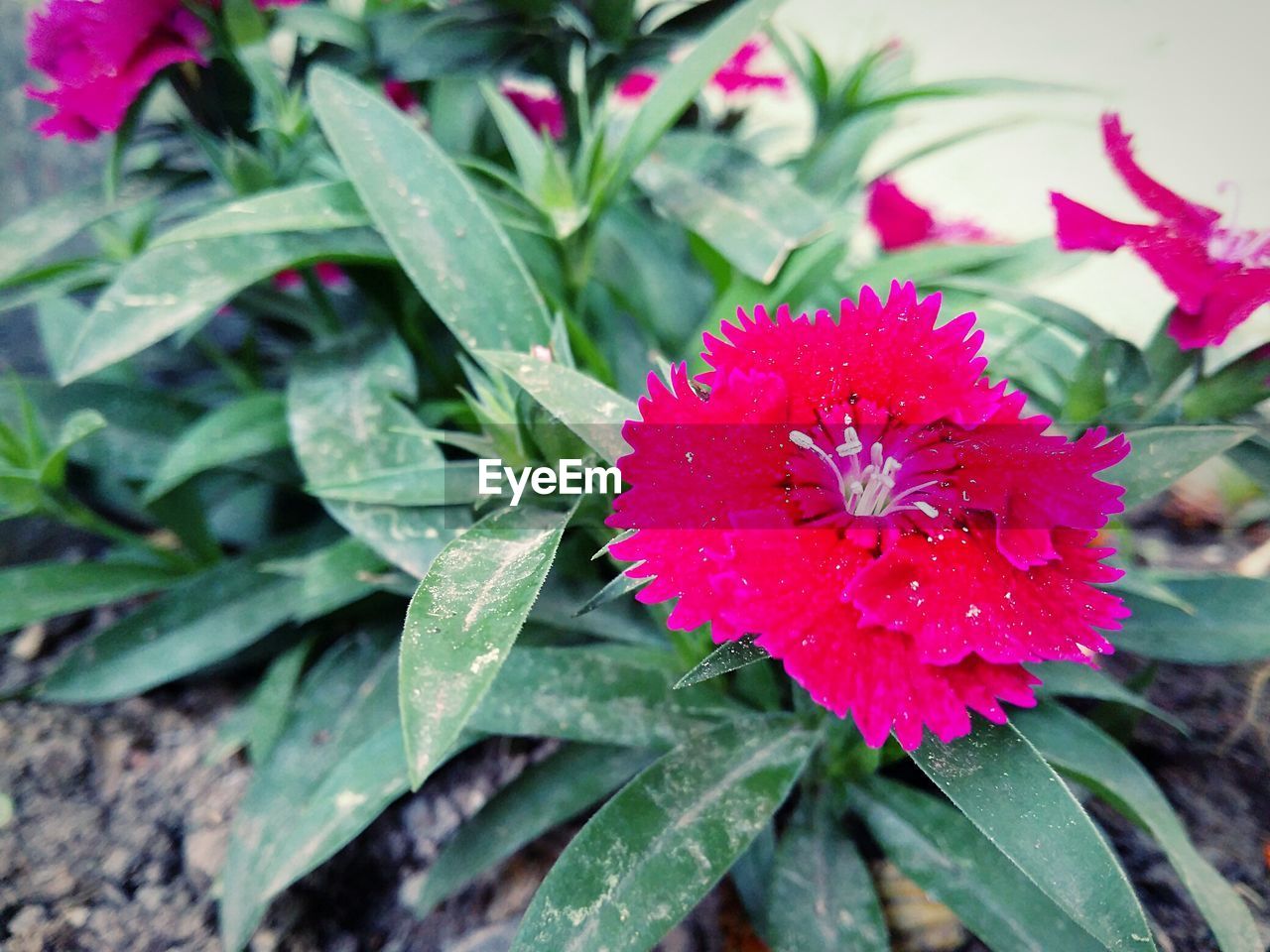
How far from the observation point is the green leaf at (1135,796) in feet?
1.96

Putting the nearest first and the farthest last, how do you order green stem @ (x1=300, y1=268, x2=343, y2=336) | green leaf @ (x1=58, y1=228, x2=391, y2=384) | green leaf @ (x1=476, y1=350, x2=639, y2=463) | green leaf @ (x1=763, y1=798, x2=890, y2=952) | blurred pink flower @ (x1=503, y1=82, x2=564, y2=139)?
green leaf @ (x1=476, y1=350, x2=639, y2=463), green leaf @ (x1=763, y1=798, x2=890, y2=952), green leaf @ (x1=58, y1=228, x2=391, y2=384), green stem @ (x1=300, y1=268, x2=343, y2=336), blurred pink flower @ (x1=503, y1=82, x2=564, y2=139)

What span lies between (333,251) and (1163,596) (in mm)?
858

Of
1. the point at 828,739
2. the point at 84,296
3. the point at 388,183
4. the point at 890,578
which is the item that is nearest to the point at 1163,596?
the point at 828,739

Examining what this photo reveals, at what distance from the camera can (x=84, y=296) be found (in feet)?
4.58

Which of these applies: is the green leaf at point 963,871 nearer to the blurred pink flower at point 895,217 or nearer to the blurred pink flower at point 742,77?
the blurred pink flower at point 895,217

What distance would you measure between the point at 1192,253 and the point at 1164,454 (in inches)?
6.0

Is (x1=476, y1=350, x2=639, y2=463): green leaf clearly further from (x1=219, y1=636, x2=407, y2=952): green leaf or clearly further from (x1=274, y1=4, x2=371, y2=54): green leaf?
(x1=274, y1=4, x2=371, y2=54): green leaf

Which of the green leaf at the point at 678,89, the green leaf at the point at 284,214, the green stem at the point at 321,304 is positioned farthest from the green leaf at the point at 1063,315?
the green stem at the point at 321,304

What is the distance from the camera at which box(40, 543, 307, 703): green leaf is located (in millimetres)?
919

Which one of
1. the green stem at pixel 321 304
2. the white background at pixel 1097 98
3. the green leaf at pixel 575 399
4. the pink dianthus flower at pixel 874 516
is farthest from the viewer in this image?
the white background at pixel 1097 98

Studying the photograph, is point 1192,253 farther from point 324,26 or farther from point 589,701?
point 324,26

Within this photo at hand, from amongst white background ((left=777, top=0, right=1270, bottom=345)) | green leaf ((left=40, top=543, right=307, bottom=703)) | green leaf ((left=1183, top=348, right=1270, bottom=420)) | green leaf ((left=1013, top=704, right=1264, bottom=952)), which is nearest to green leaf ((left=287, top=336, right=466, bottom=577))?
green leaf ((left=40, top=543, right=307, bottom=703))

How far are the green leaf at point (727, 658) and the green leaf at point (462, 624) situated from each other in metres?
0.11

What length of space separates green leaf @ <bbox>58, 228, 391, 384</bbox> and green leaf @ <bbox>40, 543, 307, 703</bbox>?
28 centimetres
